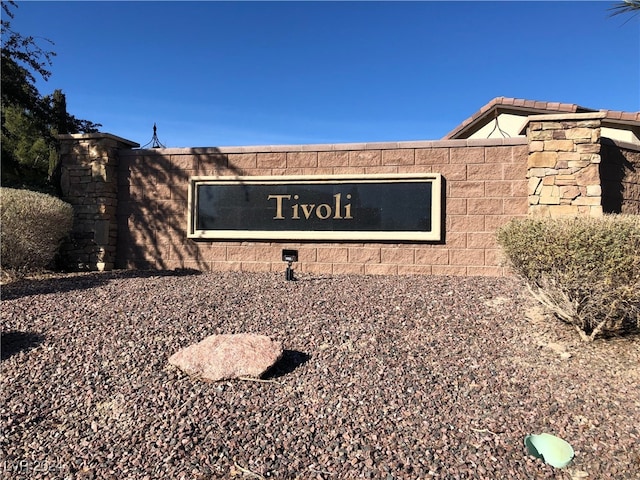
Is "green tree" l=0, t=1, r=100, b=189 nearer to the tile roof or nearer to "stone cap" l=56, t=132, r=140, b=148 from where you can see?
"stone cap" l=56, t=132, r=140, b=148

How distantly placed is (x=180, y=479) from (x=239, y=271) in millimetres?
5735

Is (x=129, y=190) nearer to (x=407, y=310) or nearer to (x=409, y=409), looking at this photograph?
(x=407, y=310)

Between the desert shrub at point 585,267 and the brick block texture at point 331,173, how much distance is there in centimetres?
271

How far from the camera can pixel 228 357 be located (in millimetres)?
4008

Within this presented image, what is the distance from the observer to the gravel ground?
9.66 ft

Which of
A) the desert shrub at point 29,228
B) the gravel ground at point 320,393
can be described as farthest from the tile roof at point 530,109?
the desert shrub at point 29,228

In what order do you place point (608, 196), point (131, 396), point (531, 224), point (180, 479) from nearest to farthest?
point (180, 479)
point (131, 396)
point (531, 224)
point (608, 196)

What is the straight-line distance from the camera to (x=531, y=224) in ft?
15.7

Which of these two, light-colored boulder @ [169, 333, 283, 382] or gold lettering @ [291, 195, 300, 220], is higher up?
gold lettering @ [291, 195, 300, 220]

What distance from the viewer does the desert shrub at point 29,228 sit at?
23.8ft

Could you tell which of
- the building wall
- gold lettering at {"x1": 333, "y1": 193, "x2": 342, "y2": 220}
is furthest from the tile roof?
gold lettering at {"x1": 333, "y1": 193, "x2": 342, "y2": 220}

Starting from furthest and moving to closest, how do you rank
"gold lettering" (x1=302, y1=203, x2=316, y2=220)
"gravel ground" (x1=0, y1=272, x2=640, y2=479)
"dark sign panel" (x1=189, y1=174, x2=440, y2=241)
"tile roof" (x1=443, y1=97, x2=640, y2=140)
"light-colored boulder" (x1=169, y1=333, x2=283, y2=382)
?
1. "tile roof" (x1=443, y1=97, x2=640, y2=140)
2. "gold lettering" (x1=302, y1=203, x2=316, y2=220)
3. "dark sign panel" (x1=189, y1=174, x2=440, y2=241)
4. "light-colored boulder" (x1=169, y1=333, x2=283, y2=382)
5. "gravel ground" (x1=0, y1=272, x2=640, y2=479)

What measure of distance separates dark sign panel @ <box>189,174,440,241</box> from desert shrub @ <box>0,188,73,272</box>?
220 centimetres

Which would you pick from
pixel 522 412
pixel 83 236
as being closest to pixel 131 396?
pixel 522 412
